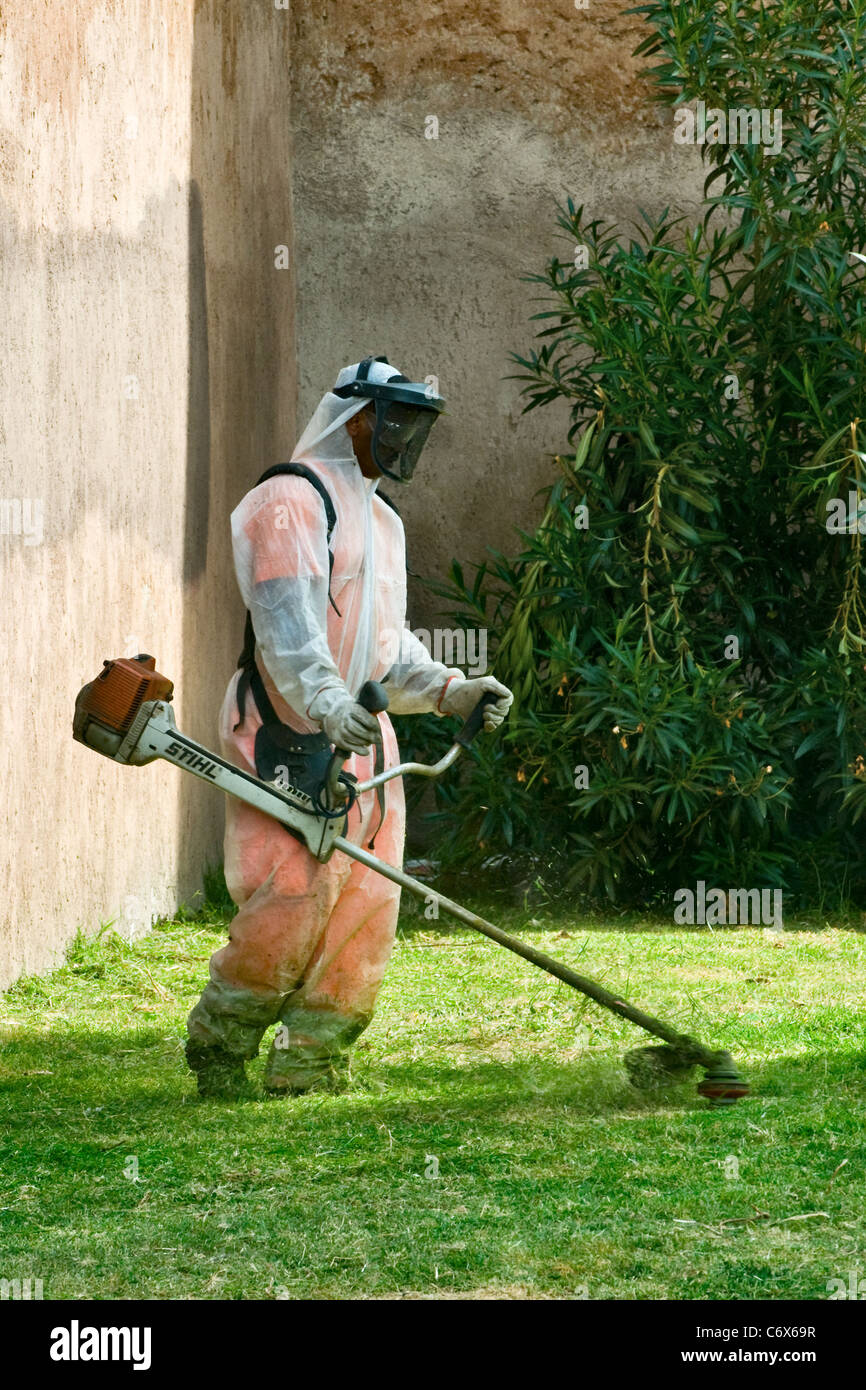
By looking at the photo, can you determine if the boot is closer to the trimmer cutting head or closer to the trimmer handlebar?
the trimmer handlebar

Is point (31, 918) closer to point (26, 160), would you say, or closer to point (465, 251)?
point (26, 160)

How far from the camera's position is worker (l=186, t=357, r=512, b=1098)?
3967 mm

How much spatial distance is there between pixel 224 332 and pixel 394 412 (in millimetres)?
3271

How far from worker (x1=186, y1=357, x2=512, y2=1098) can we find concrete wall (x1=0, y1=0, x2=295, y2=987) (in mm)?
1321

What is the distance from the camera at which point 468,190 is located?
26.7 feet

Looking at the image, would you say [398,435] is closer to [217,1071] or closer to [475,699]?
[475,699]

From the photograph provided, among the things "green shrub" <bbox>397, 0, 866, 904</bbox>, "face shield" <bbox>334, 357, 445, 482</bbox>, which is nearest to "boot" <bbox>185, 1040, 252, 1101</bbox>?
"face shield" <bbox>334, 357, 445, 482</bbox>

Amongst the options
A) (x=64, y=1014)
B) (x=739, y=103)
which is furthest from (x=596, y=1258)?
(x=739, y=103)

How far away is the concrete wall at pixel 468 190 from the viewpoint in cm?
808

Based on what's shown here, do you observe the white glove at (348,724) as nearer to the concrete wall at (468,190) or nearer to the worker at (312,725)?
the worker at (312,725)

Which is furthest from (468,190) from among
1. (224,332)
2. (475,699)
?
(475,699)

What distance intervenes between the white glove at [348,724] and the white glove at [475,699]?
48 cm

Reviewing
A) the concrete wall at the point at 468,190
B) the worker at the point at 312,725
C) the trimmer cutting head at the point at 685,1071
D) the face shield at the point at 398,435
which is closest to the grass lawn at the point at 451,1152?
the trimmer cutting head at the point at 685,1071

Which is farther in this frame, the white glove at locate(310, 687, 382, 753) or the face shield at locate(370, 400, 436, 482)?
the face shield at locate(370, 400, 436, 482)
